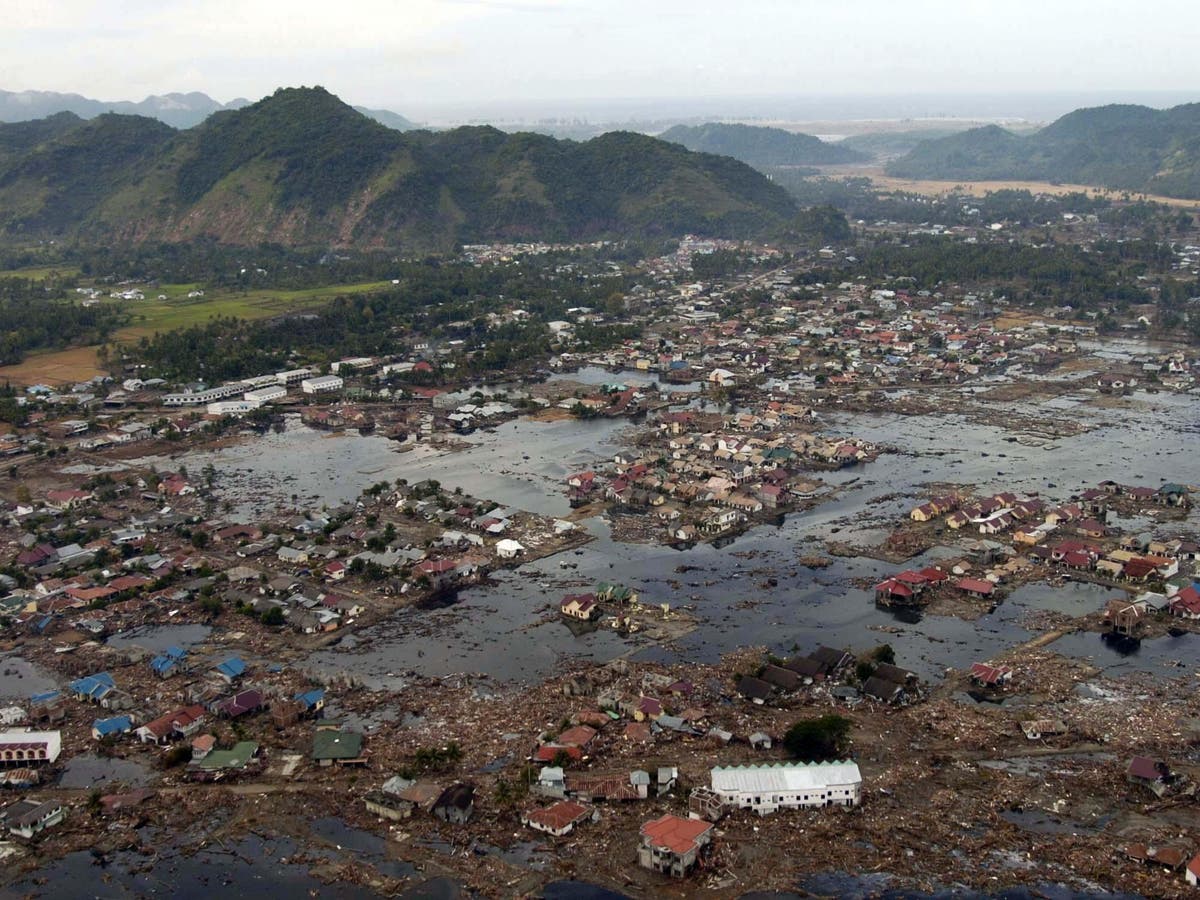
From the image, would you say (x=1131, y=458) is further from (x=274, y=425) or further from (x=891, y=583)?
(x=274, y=425)

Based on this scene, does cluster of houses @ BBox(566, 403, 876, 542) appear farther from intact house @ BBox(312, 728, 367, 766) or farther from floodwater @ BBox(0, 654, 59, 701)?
floodwater @ BBox(0, 654, 59, 701)

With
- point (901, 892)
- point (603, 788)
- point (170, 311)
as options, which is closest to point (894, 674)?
point (901, 892)

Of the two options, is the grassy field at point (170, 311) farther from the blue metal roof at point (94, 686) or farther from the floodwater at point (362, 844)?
the floodwater at point (362, 844)

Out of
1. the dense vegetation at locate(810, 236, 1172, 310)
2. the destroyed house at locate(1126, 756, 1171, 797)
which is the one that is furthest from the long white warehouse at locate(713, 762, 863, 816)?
the dense vegetation at locate(810, 236, 1172, 310)

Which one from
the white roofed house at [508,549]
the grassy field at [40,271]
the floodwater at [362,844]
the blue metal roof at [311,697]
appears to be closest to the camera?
the floodwater at [362,844]

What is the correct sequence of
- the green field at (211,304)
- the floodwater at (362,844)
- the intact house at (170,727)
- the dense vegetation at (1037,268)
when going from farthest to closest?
1. the dense vegetation at (1037,268)
2. the green field at (211,304)
3. the intact house at (170,727)
4. the floodwater at (362,844)

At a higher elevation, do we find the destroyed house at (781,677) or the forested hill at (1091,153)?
the forested hill at (1091,153)

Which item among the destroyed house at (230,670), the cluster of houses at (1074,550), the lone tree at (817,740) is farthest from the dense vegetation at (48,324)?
the lone tree at (817,740)
